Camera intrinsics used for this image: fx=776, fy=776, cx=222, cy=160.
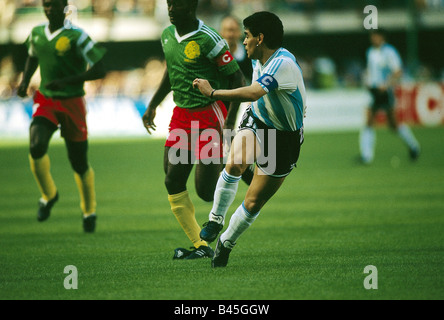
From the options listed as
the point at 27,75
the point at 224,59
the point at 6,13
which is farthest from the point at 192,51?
the point at 6,13

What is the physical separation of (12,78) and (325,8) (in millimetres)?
15565

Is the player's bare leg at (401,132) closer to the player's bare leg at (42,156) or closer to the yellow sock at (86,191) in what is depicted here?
the yellow sock at (86,191)

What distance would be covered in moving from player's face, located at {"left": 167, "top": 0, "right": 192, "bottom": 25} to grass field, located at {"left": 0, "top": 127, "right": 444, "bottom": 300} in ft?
7.18

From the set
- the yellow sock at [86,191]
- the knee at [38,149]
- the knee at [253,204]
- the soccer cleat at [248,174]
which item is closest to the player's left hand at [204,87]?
the knee at [253,204]

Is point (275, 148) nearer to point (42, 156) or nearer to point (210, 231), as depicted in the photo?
point (210, 231)

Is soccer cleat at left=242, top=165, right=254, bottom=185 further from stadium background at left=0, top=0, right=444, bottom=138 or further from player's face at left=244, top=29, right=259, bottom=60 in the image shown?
stadium background at left=0, top=0, right=444, bottom=138

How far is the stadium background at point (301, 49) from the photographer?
1045 inches

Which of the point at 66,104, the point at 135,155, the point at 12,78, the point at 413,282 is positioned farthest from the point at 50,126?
the point at 12,78

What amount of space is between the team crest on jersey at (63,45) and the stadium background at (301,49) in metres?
16.8

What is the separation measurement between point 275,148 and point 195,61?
1.24 m

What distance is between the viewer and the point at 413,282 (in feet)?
19.3

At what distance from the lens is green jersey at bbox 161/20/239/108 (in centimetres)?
701

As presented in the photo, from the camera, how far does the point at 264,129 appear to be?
254 inches

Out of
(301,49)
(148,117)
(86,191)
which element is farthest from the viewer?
(301,49)
